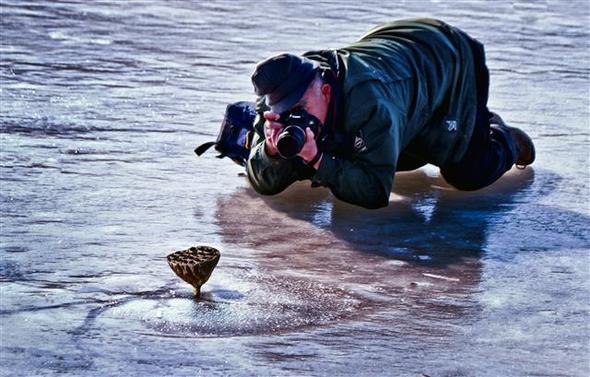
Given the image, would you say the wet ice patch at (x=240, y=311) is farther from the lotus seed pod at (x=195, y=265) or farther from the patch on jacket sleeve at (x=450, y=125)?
the patch on jacket sleeve at (x=450, y=125)

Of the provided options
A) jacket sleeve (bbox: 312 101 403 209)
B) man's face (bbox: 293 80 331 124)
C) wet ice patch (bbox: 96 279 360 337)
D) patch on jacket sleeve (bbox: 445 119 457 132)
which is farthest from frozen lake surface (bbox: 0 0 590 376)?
man's face (bbox: 293 80 331 124)

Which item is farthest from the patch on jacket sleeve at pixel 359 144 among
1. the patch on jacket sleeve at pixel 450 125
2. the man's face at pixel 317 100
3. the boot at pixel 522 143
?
the boot at pixel 522 143

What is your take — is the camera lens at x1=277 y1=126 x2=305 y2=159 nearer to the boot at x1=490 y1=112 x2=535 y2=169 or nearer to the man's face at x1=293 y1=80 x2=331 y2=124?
the man's face at x1=293 y1=80 x2=331 y2=124

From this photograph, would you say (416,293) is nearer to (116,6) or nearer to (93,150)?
(93,150)

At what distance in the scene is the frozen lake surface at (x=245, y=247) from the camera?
13.0 feet

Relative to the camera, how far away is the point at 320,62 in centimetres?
504

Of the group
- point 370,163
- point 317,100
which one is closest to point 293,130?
point 317,100

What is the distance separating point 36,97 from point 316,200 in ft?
6.86

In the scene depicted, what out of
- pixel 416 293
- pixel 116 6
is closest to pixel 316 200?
pixel 416 293

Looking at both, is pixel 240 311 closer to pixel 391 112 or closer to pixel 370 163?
pixel 370 163

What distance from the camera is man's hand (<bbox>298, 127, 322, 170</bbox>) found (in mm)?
4758

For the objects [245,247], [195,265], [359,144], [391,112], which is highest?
[391,112]

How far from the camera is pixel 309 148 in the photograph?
479 centimetres

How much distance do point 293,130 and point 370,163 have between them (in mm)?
354
